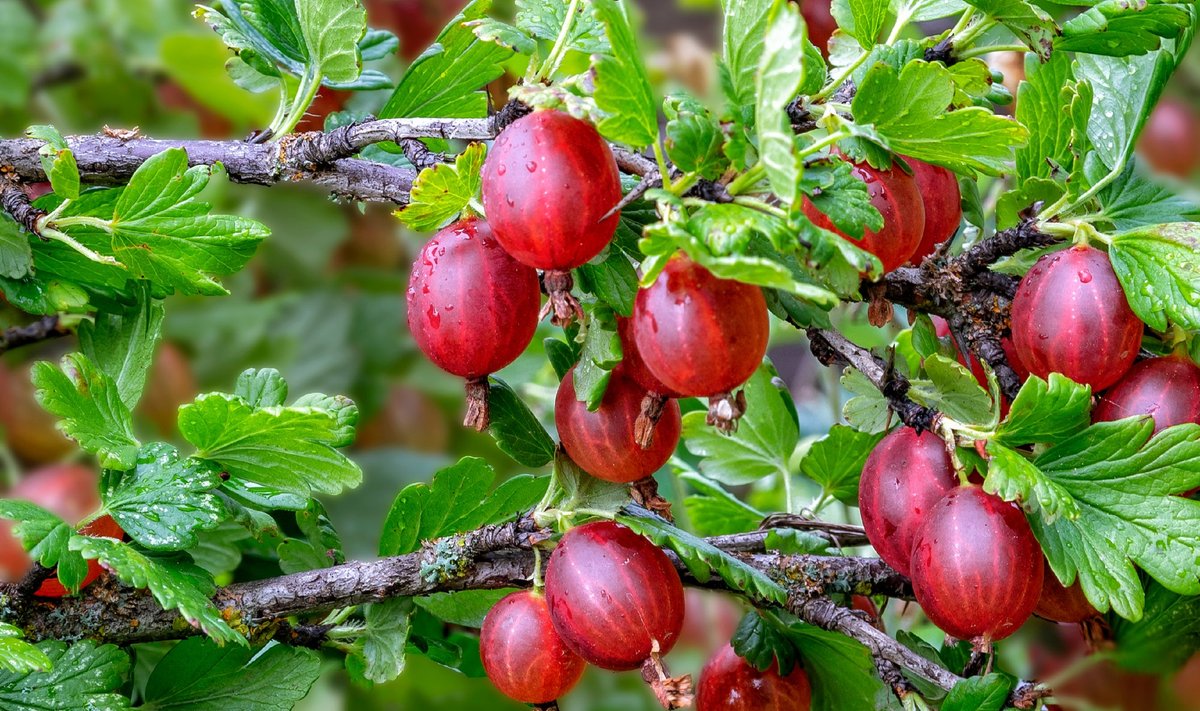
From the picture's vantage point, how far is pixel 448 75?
621 mm

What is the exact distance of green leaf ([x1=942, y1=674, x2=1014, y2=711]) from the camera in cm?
50

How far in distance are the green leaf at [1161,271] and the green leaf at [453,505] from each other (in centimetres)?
32

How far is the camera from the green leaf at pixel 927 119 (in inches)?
18.2

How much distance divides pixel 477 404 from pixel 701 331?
0.14m

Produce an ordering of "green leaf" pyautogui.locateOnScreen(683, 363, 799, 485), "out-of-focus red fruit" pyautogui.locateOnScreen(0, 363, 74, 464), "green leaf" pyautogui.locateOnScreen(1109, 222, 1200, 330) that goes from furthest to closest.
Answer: "out-of-focus red fruit" pyautogui.locateOnScreen(0, 363, 74, 464), "green leaf" pyautogui.locateOnScreen(683, 363, 799, 485), "green leaf" pyautogui.locateOnScreen(1109, 222, 1200, 330)

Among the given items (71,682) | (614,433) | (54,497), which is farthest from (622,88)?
(54,497)

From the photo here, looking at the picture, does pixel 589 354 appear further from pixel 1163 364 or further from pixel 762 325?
pixel 1163 364

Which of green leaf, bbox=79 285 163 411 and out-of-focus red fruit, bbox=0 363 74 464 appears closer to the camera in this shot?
green leaf, bbox=79 285 163 411

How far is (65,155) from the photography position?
553 mm

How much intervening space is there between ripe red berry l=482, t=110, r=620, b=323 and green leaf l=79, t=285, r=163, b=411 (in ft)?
0.83

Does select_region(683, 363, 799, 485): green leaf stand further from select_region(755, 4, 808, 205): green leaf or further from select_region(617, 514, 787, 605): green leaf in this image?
select_region(755, 4, 808, 205): green leaf

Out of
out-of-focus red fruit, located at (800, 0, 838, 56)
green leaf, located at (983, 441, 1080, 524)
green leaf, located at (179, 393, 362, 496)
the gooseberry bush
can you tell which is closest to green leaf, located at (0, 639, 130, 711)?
the gooseberry bush

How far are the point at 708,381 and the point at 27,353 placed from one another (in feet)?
3.56

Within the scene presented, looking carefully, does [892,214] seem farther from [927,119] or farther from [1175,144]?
[1175,144]
